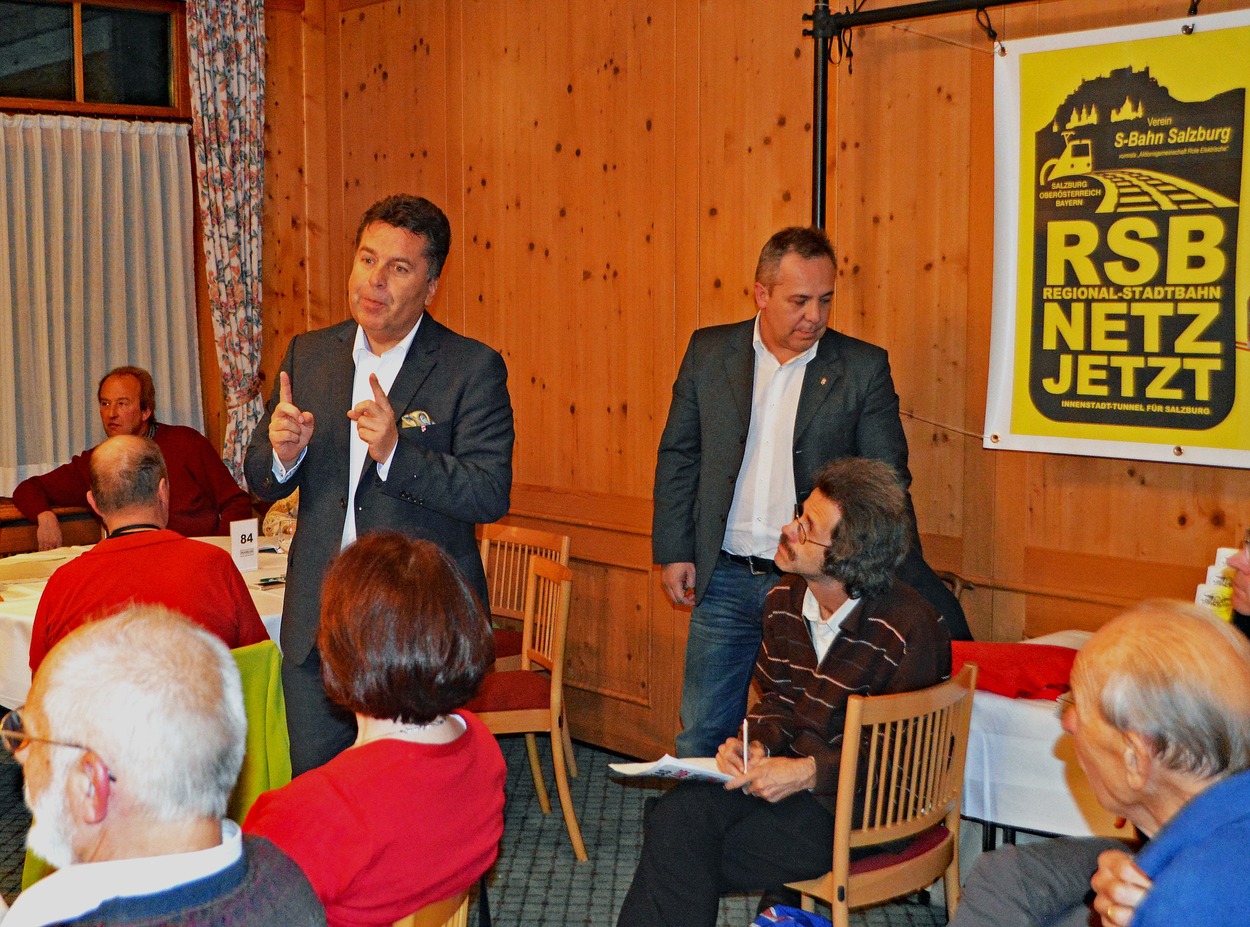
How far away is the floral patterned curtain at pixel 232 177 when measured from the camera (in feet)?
19.3

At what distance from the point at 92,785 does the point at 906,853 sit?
1880 mm

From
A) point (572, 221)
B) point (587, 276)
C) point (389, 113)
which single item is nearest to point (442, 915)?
point (587, 276)

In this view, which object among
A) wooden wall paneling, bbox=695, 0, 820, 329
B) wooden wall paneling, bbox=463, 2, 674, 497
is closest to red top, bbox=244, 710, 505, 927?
wooden wall paneling, bbox=695, 0, 820, 329

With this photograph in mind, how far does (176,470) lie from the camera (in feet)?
16.8

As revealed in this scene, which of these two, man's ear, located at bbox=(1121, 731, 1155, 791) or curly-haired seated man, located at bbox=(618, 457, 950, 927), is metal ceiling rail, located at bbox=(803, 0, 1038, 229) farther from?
man's ear, located at bbox=(1121, 731, 1155, 791)

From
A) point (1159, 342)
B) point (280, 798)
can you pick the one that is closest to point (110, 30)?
point (1159, 342)

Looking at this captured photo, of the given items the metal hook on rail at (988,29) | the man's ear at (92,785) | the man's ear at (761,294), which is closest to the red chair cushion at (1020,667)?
the man's ear at (761,294)

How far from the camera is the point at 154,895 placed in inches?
51.9

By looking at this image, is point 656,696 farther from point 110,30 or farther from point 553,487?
point 110,30

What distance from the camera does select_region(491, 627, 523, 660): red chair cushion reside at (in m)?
4.36

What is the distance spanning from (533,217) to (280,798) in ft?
12.2

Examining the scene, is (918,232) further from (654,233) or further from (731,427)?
(654,233)

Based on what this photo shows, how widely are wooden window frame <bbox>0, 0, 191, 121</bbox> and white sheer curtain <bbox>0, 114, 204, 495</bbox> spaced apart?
0.05 metres

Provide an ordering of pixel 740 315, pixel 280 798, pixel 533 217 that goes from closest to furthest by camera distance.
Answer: pixel 280 798, pixel 740 315, pixel 533 217
